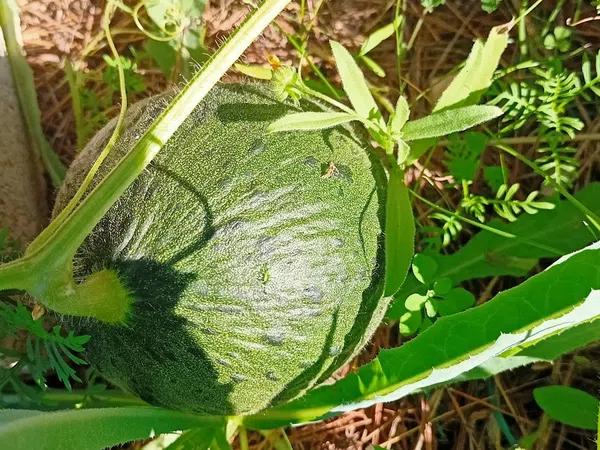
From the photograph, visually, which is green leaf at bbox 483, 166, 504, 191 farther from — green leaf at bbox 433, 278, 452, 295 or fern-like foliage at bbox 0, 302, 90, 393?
fern-like foliage at bbox 0, 302, 90, 393

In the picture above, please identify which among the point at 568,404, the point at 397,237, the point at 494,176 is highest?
the point at 397,237

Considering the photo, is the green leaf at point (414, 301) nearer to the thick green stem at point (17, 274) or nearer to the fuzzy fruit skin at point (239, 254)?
the fuzzy fruit skin at point (239, 254)

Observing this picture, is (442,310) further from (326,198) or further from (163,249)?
(163,249)

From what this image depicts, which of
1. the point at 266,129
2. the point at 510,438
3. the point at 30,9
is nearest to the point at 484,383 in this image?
the point at 510,438

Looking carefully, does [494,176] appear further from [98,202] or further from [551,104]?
[98,202]

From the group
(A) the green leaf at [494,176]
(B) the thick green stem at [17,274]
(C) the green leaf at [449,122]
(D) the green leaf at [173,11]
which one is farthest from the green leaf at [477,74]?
(B) the thick green stem at [17,274]

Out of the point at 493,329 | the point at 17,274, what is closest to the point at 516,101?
the point at 493,329

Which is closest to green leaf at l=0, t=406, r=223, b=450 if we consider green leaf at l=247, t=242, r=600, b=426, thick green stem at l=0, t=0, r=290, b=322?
thick green stem at l=0, t=0, r=290, b=322
